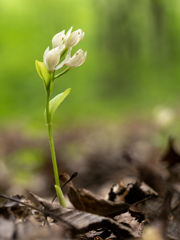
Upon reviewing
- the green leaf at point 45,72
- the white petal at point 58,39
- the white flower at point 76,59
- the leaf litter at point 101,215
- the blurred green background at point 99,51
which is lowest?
the leaf litter at point 101,215

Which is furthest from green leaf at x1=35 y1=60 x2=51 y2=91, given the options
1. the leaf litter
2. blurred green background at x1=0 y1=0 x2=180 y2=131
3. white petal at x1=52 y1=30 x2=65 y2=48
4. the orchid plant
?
blurred green background at x1=0 y1=0 x2=180 y2=131

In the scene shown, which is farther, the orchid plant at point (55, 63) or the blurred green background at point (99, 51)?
the blurred green background at point (99, 51)

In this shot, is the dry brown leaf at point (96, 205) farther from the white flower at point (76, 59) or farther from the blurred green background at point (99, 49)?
the blurred green background at point (99, 49)

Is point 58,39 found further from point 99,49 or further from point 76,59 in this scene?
point 99,49

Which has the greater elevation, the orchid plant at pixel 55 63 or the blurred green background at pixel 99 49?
the blurred green background at pixel 99 49

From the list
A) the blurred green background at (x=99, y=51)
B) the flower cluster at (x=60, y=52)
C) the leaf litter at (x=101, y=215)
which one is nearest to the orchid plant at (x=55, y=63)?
the flower cluster at (x=60, y=52)

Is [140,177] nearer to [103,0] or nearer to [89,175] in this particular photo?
[89,175]

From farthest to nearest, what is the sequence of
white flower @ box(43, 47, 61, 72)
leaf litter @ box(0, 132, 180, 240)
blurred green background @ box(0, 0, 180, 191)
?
blurred green background @ box(0, 0, 180, 191) < white flower @ box(43, 47, 61, 72) < leaf litter @ box(0, 132, 180, 240)

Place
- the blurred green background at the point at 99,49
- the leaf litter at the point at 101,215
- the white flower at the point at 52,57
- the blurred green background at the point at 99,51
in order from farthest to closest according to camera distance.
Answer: the blurred green background at the point at 99,49, the blurred green background at the point at 99,51, the white flower at the point at 52,57, the leaf litter at the point at 101,215

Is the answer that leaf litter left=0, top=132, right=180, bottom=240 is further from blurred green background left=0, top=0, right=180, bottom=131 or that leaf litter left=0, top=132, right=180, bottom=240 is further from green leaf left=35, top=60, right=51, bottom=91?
blurred green background left=0, top=0, right=180, bottom=131

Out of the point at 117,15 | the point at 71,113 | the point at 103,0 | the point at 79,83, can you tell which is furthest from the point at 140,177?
the point at 103,0
